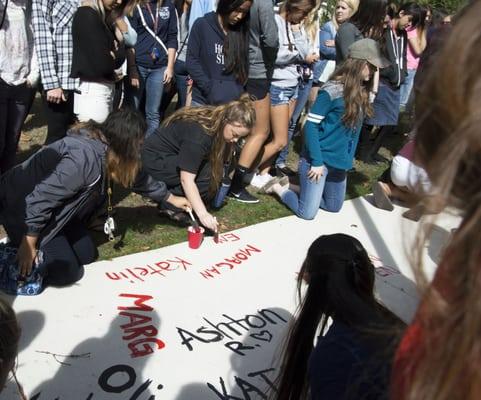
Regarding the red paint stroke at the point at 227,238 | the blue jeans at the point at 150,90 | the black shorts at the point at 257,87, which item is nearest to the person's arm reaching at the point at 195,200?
the red paint stroke at the point at 227,238

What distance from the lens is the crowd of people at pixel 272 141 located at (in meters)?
0.62

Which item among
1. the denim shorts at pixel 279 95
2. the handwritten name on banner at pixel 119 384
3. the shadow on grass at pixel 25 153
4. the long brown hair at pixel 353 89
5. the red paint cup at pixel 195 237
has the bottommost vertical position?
the shadow on grass at pixel 25 153

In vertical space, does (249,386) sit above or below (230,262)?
above

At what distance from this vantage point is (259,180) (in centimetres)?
444

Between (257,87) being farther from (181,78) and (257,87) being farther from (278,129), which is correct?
(181,78)

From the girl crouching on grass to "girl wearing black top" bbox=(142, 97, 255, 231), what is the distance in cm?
66

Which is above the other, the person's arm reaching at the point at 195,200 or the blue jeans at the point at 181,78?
the blue jeans at the point at 181,78

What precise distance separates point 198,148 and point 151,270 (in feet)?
2.83

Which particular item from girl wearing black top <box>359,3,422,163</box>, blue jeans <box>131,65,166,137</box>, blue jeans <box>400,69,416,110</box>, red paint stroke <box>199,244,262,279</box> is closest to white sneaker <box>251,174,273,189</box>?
blue jeans <box>131,65,166,137</box>

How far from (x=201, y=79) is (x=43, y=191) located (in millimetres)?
1768

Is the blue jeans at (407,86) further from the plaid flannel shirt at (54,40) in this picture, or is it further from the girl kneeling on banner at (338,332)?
the girl kneeling on banner at (338,332)

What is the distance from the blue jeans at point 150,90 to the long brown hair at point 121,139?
5.32ft

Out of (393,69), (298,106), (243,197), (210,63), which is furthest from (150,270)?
(393,69)

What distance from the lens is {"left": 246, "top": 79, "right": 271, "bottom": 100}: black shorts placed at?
3943 millimetres
